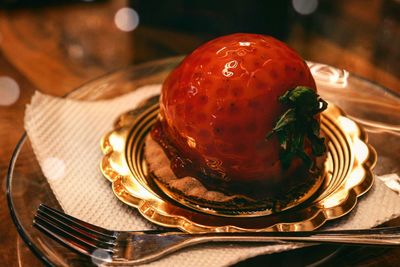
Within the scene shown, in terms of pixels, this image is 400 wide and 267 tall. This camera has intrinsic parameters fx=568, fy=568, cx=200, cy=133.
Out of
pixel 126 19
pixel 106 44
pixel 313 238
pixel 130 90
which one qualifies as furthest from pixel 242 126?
pixel 126 19

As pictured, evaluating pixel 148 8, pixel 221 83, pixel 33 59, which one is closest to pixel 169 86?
pixel 221 83

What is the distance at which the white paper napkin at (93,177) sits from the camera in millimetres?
515

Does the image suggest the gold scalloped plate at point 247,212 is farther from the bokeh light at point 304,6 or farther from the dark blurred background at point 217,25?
the bokeh light at point 304,6

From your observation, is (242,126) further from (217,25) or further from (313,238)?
(217,25)

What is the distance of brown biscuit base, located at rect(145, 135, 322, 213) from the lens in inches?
23.1

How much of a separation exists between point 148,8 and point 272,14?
0.27 meters

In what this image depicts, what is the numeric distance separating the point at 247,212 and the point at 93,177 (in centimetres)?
18

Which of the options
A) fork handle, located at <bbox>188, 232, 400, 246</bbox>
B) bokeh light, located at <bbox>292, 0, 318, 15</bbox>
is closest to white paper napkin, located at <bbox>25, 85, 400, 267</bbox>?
fork handle, located at <bbox>188, 232, 400, 246</bbox>

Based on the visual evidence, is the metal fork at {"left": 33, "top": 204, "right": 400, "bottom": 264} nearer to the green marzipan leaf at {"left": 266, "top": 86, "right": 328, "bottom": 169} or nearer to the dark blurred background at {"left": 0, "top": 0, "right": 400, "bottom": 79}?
the green marzipan leaf at {"left": 266, "top": 86, "right": 328, "bottom": 169}

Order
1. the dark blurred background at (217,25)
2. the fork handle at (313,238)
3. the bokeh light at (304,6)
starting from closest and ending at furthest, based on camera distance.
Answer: the fork handle at (313,238)
the dark blurred background at (217,25)
the bokeh light at (304,6)

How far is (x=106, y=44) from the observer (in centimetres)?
112

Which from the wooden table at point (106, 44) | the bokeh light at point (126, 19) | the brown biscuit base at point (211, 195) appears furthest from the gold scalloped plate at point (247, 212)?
the bokeh light at point (126, 19)

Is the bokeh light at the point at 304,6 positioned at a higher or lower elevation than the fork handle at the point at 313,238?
lower

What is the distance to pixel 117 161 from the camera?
2.08 ft
